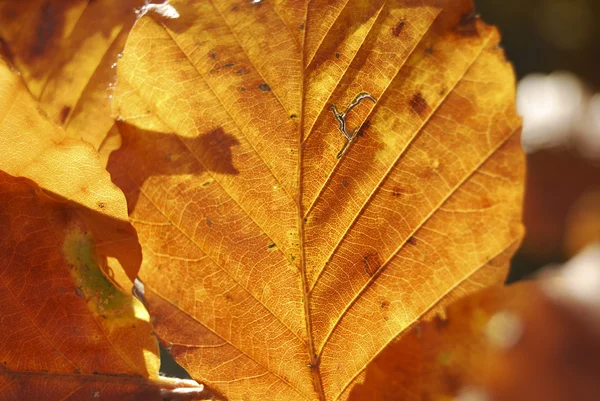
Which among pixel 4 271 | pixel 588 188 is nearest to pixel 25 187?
pixel 4 271

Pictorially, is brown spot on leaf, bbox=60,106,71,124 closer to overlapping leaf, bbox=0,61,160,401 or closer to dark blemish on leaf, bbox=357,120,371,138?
overlapping leaf, bbox=0,61,160,401

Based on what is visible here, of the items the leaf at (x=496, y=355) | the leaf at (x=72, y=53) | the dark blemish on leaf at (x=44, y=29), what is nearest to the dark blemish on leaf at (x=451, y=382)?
the leaf at (x=496, y=355)

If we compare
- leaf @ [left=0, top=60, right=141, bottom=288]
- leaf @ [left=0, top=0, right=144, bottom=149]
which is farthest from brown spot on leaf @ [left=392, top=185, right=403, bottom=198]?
leaf @ [left=0, top=0, right=144, bottom=149]

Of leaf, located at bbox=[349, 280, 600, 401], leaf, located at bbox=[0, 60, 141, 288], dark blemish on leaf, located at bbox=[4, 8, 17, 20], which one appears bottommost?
leaf, located at bbox=[349, 280, 600, 401]

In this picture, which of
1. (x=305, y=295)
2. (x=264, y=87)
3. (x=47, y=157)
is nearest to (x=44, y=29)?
(x=47, y=157)

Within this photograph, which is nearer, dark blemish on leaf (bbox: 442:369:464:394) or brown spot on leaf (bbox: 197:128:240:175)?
dark blemish on leaf (bbox: 442:369:464:394)

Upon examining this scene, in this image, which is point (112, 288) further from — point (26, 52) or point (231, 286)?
point (26, 52)

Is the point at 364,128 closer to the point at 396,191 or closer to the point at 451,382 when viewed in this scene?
the point at 396,191
